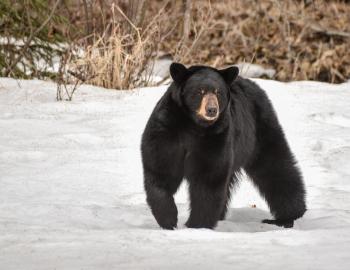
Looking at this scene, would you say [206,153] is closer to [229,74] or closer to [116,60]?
[229,74]

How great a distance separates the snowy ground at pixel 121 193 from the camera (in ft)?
10.8

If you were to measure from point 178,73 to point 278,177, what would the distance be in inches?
43.3

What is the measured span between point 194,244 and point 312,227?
3.62ft

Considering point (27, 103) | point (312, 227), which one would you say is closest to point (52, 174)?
point (312, 227)

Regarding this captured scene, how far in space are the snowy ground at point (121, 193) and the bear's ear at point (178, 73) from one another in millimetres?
807

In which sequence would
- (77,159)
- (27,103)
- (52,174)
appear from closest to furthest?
(52,174), (77,159), (27,103)

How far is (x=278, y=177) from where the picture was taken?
491cm

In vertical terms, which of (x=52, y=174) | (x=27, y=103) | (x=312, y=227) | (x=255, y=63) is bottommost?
(x=255, y=63)

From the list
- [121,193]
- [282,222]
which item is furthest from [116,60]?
[282,222]

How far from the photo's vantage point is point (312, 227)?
441cm

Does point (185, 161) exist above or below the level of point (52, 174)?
above

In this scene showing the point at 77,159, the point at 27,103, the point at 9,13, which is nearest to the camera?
the point at 77,159

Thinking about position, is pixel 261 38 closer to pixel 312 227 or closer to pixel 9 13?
pixel 9 13

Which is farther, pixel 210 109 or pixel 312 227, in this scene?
pixel 312 227
